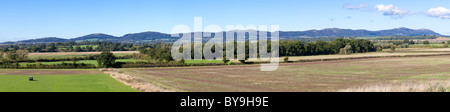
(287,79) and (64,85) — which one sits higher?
(64,85)

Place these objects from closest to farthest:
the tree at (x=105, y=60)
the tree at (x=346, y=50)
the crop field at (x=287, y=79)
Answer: the crop field at (x=287, y=79) < the tree at (x=105, y=60) < the tree at (x=346, y=50)

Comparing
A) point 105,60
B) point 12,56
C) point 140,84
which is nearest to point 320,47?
point 105,60

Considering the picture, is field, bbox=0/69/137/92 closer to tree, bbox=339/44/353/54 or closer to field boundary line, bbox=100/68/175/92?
field boundary line, bbox=100/68/175/92

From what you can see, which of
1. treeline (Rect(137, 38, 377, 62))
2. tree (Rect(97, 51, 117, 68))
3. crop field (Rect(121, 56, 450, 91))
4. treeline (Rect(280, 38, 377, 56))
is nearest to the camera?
crop field (Rect(121, 56, 450, 91))

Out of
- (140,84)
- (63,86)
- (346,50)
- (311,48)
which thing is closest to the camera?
(63,86)

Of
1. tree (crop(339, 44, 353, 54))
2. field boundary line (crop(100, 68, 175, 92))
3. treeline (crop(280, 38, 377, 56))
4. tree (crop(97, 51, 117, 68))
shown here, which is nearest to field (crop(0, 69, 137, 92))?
field boundary line (crop(100, 68, 175, 92))

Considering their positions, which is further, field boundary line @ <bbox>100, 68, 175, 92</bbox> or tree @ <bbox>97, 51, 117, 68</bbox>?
tree @ <bbox>97, 51, 117, 68</bbox>

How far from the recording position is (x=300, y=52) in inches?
4589

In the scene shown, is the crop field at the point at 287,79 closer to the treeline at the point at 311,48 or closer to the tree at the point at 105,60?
the tree at the point at 105,60

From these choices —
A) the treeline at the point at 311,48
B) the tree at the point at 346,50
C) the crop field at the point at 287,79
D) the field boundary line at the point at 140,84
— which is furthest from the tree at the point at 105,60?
the tree at the point at 346,50

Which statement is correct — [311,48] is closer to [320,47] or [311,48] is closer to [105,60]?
[320,47]

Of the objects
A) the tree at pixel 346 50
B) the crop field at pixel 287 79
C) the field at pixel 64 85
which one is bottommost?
the crop field at pixel 287 79
